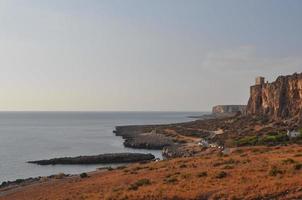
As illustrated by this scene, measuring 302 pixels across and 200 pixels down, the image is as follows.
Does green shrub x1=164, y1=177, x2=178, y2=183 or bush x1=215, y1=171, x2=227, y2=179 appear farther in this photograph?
green shrub x1=164, y1=177, x2=178, y2=183

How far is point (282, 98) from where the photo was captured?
427ft

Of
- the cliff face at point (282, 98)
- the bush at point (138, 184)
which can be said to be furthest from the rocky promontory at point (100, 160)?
the cliff face at point (282, 98)

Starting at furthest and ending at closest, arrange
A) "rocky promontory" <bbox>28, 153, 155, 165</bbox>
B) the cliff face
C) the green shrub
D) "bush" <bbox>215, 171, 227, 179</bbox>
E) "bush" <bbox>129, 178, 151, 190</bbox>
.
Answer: the cliff face < "rocky promontory" <bbox>28, 153, 155, 165</bbox> < the green shrub < "bush" <bbox>129, 178, 151, 190</bbox> < "bush" <bbox>215, 171, 227, 179</bbox>

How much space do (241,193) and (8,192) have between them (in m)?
24.6

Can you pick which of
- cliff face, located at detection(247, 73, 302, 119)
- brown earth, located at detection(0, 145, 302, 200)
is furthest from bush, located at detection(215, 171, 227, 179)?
cliff face, located at detection(247, 73, 302, 119)

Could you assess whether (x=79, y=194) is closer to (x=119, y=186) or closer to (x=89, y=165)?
(x=119, y=186)

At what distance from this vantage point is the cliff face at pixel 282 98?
121 meters

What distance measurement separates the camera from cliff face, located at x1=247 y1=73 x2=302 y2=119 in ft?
397

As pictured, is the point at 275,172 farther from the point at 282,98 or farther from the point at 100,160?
the point at 282,98

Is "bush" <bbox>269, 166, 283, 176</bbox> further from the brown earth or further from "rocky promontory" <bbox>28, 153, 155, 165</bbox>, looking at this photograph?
"rocky promontory" <bbox>28, 153, 155, 165</bbox>

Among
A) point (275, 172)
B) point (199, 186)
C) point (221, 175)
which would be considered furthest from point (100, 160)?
point (275, 172)

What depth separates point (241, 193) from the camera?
24562 mm

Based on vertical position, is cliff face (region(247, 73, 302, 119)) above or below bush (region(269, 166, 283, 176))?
above

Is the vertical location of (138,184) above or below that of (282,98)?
below
